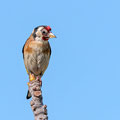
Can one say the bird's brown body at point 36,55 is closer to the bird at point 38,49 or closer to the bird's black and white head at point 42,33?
the bird at point 38,49

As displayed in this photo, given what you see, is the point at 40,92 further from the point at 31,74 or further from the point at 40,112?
the point at 31,74

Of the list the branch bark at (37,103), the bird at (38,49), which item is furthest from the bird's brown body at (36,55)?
the branch bark at (37,103)

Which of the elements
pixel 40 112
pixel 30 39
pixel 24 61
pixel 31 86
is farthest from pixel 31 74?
pixel 40 112

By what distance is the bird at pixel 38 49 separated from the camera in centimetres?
871

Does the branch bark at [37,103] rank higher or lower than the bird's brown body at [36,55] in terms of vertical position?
lower

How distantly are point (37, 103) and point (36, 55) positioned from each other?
69.3 inches

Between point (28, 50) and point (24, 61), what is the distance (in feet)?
1.92

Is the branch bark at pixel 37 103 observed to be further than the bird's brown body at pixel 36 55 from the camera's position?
No

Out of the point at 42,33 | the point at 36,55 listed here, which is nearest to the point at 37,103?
the point at 36,55

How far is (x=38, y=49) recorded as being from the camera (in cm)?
869

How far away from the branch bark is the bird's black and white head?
4.97 ft

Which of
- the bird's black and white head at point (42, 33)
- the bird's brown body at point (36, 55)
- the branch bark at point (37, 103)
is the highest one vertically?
the bird's black and white head at point (42, 33)

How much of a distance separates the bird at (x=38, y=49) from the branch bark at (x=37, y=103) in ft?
3.91

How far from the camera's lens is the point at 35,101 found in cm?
750
